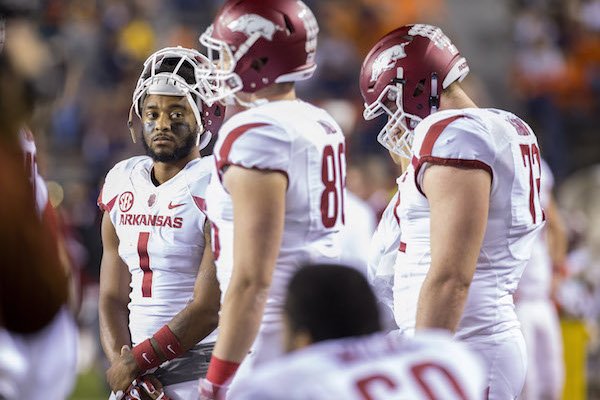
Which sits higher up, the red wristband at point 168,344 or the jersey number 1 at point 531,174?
the jersey number 1 at point 531,174

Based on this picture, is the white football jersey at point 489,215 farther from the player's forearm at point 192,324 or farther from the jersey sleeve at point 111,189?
the jersey sleeve at point 111,189

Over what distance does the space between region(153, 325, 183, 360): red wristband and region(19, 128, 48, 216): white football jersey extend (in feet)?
2.30

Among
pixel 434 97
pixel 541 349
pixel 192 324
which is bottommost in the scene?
pixel 541 349

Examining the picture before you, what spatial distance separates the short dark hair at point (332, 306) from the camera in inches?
115

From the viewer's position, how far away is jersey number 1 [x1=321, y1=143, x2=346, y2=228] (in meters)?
3.82

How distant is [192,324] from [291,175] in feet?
2.51

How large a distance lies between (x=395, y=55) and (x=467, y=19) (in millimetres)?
11908

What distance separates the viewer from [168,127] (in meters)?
4.38

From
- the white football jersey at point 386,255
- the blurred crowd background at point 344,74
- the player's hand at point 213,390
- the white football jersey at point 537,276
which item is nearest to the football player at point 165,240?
the player's hand at point 213,390

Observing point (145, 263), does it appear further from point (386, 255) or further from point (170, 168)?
point (386, 255)

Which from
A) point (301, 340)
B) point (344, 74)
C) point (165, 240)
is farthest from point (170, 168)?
point (344, 74)

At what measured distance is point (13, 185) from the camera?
9.32 feet

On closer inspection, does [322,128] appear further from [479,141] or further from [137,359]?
[137,359]

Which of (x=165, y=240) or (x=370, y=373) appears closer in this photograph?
(x=370, y=373)
